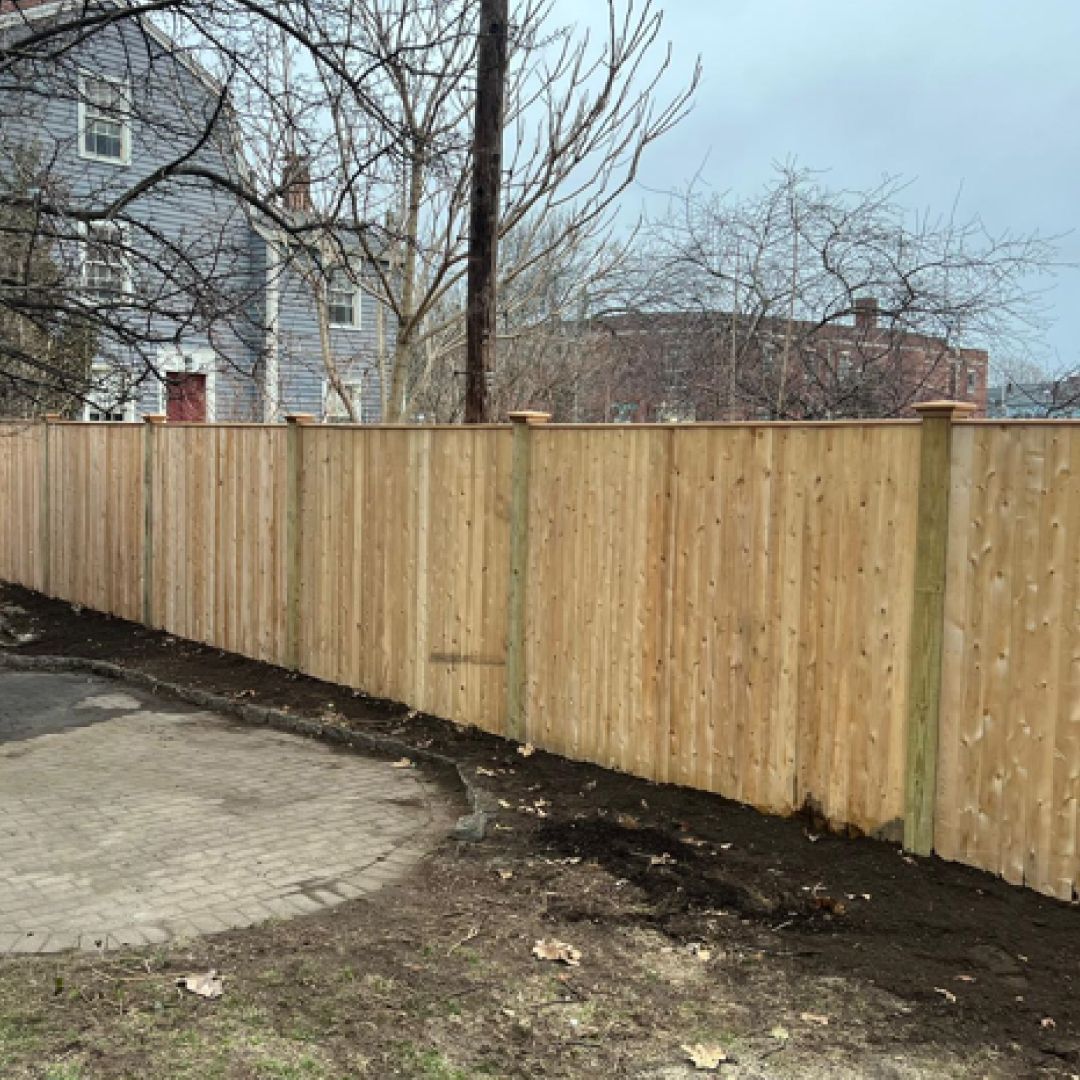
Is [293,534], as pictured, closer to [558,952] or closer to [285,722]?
[285,722]

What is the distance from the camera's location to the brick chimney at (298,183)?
356 inches

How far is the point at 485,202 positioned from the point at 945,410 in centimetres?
451

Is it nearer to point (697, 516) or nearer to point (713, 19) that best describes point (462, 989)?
point (697, 516)

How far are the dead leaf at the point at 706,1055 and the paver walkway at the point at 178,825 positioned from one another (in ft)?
5.65

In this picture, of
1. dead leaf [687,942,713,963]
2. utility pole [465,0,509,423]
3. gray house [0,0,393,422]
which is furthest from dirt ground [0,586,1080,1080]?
gray house [0,0,393,422]

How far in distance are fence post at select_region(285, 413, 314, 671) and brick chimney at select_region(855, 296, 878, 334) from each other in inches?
206

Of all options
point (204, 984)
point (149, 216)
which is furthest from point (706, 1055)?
point (149, 216)

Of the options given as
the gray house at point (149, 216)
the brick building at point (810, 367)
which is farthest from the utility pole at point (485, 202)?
the brick building at point (810, 367)

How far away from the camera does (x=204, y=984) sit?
12.0 feet

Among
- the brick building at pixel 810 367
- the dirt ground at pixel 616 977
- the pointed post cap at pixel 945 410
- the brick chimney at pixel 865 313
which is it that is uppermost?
the brick chimney at pixel 865 313

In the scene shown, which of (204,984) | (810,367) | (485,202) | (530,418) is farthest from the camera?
(810,367)

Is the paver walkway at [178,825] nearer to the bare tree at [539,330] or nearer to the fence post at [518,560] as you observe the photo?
the fence post at [518,560]

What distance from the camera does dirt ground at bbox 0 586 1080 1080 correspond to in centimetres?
327

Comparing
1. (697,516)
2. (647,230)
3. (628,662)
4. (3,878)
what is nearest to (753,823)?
(628,662)
